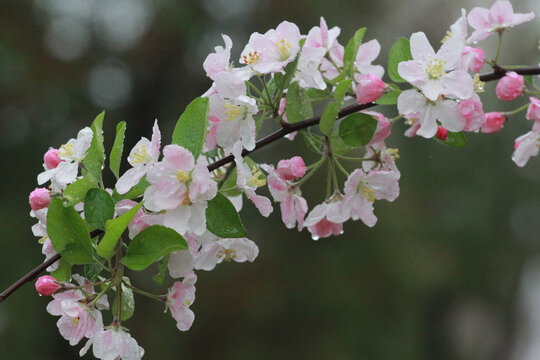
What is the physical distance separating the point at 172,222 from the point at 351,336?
425 cm

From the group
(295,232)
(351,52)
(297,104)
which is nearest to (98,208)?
(297,104)

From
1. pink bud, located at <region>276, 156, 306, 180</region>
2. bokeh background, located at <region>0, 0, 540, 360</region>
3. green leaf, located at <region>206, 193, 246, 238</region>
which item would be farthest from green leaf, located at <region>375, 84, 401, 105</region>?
bokeh background, located at <region>0, 0, 540, 360</region>

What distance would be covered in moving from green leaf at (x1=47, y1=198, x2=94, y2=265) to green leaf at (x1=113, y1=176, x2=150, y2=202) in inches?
2.2

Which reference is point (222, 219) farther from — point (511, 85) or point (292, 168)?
point (511, 85)

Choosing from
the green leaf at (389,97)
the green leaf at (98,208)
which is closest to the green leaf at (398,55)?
the green leaf at (389,97)

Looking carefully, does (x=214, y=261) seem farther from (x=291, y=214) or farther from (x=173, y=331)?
(x=173, y=331)

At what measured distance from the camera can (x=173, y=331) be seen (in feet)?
14.2

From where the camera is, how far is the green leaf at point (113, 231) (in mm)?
644

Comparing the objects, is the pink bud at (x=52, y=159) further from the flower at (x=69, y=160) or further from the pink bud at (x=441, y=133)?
the pink bud at (x=441, y=133)

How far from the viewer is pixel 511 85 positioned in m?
0.83

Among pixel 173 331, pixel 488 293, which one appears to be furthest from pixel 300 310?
pixel 488 293

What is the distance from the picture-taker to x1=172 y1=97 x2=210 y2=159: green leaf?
68 cm

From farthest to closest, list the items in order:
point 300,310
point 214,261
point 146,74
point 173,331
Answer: point 146,74, point 300,310, point 173,331, point 214,261

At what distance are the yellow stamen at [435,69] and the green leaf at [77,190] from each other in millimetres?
396
